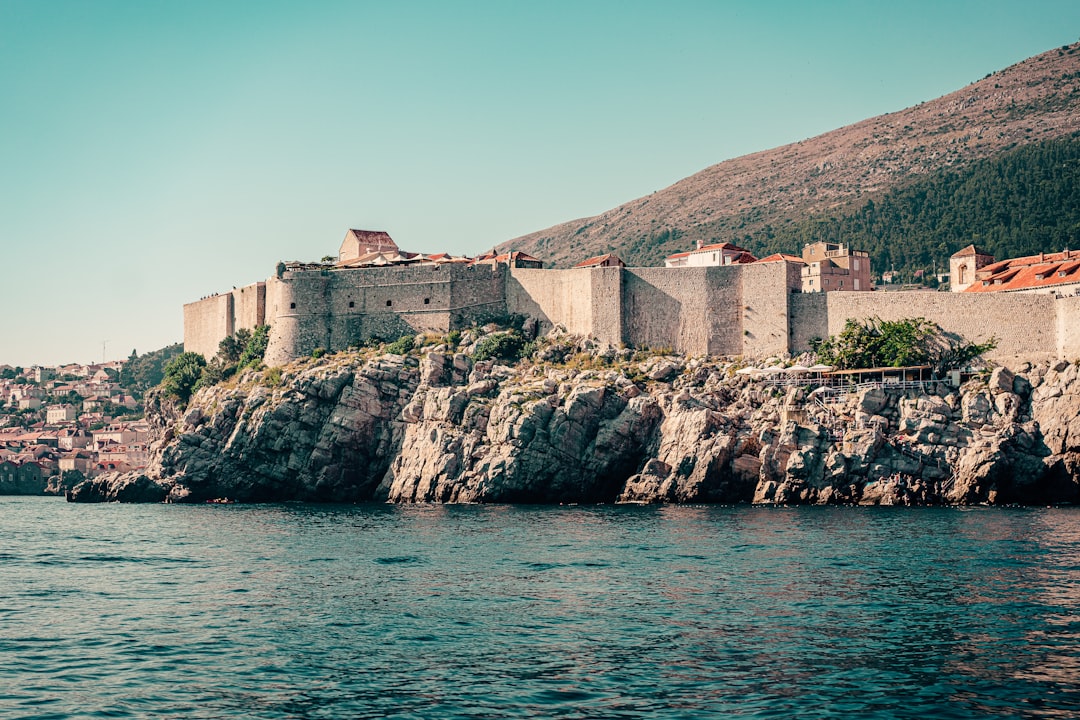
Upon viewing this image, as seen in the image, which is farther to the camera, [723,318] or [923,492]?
[723,318]

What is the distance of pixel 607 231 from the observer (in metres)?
158

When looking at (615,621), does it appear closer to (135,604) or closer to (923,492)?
(135,604)

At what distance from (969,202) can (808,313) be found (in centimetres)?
5381

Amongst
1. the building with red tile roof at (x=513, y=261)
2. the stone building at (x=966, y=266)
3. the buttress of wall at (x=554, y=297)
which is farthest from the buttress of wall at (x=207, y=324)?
the stone building at (x=966, y=266)

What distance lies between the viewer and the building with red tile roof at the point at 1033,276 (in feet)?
186

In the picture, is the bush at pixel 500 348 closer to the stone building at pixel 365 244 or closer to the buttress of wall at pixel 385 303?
the buttress of wall at pixel 385 303

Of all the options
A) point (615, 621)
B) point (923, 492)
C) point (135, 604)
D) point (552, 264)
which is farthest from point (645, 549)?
point (552, 264)

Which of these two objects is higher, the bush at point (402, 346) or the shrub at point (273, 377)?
the bush at point (402, 346)

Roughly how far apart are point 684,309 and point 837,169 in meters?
84.8

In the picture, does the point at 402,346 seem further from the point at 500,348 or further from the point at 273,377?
the point at 273,377

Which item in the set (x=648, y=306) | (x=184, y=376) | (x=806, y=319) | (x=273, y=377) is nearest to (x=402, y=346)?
(x=273, y=377)

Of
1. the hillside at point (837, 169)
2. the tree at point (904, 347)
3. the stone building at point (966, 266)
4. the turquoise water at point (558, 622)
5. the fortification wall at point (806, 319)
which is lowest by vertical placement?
the turquoise water at point (558, 622)

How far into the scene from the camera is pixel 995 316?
5578 cm

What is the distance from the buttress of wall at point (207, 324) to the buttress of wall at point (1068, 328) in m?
49.9
